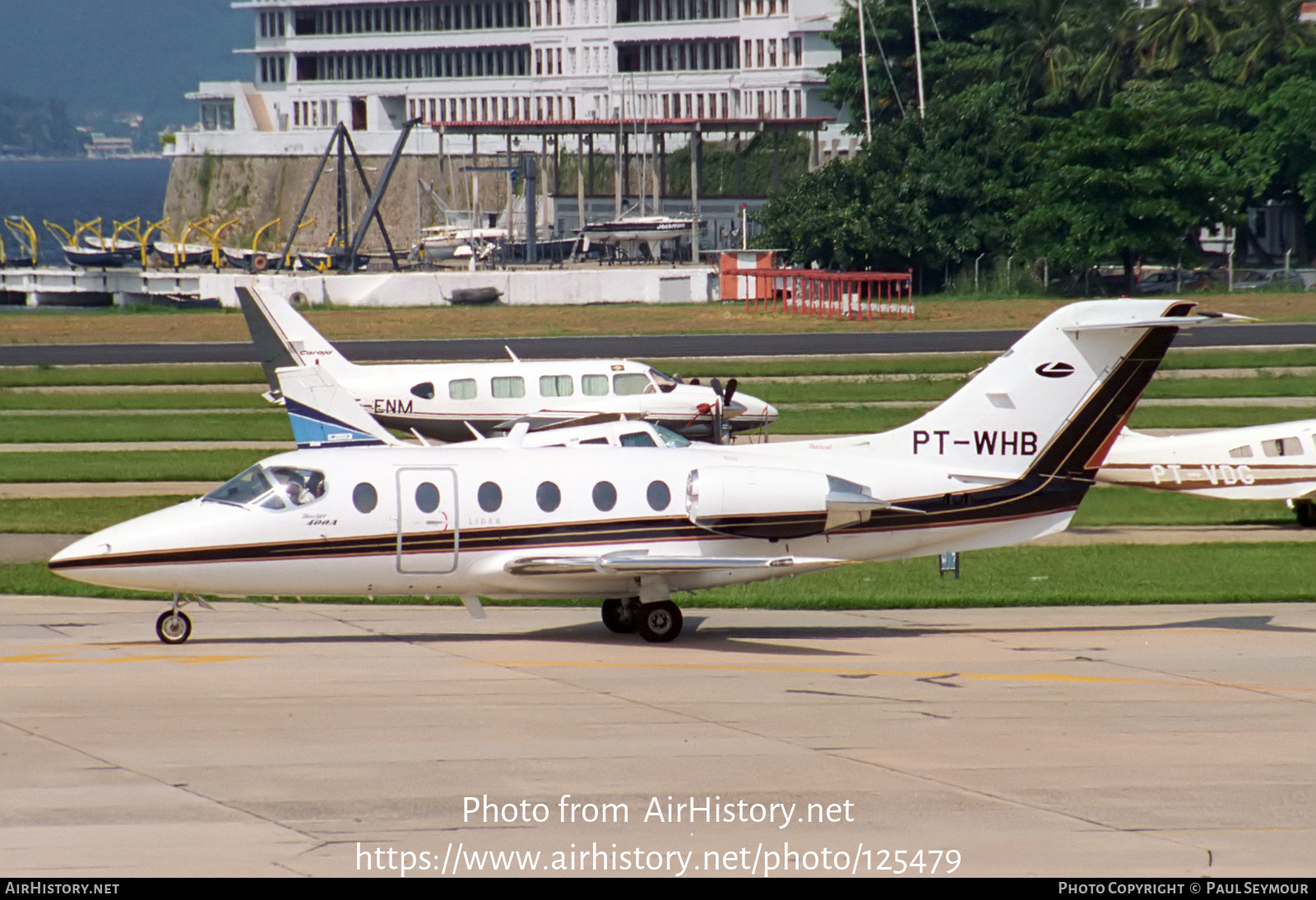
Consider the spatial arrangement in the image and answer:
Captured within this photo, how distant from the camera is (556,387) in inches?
1490

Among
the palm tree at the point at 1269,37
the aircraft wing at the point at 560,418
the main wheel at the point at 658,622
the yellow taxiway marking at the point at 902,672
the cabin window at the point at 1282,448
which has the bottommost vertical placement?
the yellow taxiway marking at the point at 902,672

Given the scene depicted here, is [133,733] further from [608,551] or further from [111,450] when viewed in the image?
[111,450]

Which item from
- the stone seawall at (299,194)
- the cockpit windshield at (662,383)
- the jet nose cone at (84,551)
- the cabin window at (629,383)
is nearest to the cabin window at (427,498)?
the jet nose cone at (84,551)

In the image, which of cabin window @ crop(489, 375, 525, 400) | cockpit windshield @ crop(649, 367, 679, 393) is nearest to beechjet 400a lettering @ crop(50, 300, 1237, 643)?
cockpit windshield @ crop(649, 367, 679, 393)

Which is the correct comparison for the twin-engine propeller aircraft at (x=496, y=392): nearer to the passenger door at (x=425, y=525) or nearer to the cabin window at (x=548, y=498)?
the cabin window at (x=548, y=498)

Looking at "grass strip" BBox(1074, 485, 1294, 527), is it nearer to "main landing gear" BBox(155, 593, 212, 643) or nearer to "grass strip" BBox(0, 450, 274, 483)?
"main landing gear" BBox(155, 593, 212, 643)

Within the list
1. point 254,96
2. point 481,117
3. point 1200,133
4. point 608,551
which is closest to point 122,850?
point 608,551

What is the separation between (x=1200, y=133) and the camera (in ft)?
251

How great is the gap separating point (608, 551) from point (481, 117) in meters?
121

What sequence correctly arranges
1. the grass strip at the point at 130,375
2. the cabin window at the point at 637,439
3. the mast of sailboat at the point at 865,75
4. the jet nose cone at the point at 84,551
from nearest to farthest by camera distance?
1. the jet nose cone at the point at 84,551
2. the cabin window at the point at 637,439
3. the grass strip at the point at 130,375
4. the mast of sailboat at the point at 865,75

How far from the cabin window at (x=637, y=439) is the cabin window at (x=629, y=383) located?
9.03 m

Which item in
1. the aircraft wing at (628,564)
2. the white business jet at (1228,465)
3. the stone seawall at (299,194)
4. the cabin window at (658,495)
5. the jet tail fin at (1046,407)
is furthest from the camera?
the stone seawall at (299,194)

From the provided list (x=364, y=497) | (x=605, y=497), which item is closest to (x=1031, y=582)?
(x=605, y=497)

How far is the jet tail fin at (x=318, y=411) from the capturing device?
106 ft
